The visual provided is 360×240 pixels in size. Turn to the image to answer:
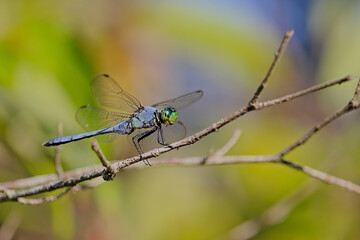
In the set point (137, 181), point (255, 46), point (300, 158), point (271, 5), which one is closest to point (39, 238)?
point (137, 181)

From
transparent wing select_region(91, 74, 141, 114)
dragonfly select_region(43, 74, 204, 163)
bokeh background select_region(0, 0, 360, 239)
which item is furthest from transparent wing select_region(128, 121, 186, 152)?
bokeh background select_region(0, 0, 360, 239)

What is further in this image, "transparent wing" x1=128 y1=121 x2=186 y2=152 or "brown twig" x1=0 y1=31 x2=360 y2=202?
"transparent wing" x1=128 y1=121 x2=186 y2=152

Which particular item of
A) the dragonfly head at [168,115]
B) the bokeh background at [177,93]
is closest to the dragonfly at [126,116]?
the dragonfly head at [168,115]

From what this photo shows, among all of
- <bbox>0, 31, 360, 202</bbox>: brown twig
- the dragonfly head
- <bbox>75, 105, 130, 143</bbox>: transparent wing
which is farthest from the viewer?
<bbox>75, 105, 130, 143</bbox>: transparent wing

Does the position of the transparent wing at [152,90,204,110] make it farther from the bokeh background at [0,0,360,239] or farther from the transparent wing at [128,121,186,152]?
the bokeh background at [0,0,360,239]

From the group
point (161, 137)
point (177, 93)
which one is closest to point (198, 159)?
point (161, 137)

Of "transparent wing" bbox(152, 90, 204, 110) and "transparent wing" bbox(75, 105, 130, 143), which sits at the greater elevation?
"transparent wing" bbox(75, 105, 130, 143)

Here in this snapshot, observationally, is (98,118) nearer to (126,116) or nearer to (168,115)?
(126,116)
